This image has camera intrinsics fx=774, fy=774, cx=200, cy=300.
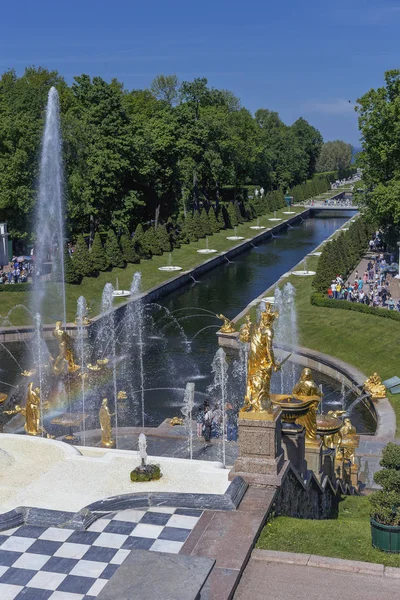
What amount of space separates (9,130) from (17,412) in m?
31.5

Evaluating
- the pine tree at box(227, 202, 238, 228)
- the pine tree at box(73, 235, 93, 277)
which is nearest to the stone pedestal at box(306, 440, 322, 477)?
the pine tree at box(73, 235, 93, 277)

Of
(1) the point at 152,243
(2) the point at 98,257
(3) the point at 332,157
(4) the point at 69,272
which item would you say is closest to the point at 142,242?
(1) the point at 152,243

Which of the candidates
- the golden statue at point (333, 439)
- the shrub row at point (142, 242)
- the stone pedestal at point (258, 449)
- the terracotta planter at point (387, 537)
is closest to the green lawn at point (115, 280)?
the shrub row at point (142, 242)

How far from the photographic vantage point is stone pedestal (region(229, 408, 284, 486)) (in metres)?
15.7

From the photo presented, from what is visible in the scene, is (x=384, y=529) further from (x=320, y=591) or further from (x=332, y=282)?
(x=332, y=282)

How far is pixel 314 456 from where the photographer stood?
19.1 meters

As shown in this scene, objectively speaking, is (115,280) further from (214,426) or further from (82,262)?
(214,426)

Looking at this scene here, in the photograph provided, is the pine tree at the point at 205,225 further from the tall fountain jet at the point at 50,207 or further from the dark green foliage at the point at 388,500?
the dark green foliage at the point at 388,500

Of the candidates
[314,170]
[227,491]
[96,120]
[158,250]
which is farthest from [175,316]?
[314,170]

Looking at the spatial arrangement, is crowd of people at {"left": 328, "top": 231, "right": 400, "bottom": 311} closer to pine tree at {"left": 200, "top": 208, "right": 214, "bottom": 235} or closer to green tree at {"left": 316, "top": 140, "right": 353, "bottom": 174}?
pine tree at {"left": 200, "top": 208, "right": 214, "bottom": 235}

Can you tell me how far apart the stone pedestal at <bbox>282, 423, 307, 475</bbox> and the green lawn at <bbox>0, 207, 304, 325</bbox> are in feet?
92.3

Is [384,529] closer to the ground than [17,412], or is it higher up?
higher up

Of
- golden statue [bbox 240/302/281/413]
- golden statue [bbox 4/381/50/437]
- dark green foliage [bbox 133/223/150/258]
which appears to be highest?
golden statue [bbox 240/302/281/413]

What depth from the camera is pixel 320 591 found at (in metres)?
12.0
